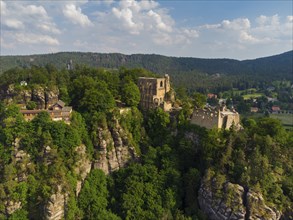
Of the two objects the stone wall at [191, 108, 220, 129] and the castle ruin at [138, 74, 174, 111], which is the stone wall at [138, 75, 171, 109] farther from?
the stone wall at [191, 108, 220, 129]

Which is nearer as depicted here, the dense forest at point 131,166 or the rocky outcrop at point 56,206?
the rocky outcrop at point 56,206

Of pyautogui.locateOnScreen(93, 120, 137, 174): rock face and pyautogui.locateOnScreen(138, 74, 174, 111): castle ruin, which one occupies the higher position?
pyautogui.locateOnScreen(138, 74, 174, 111): castle ruin

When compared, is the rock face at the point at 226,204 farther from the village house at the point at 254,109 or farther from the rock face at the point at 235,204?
the village house at the point at 254,109

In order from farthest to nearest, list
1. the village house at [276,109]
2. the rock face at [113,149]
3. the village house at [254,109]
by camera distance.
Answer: the village house at [276,109] < the village house at [254,109] < the rock face at [113,149]

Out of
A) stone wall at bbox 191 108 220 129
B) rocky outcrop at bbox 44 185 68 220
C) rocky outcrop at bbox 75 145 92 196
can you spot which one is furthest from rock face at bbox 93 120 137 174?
stone wall at bbox 191 108 220 129

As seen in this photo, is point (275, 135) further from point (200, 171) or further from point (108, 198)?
point (108, 198)

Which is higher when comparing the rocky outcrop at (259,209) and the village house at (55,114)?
the village house at (55,114)

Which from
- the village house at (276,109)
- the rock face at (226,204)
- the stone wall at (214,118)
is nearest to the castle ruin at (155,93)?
the stone wall at (214,118)
